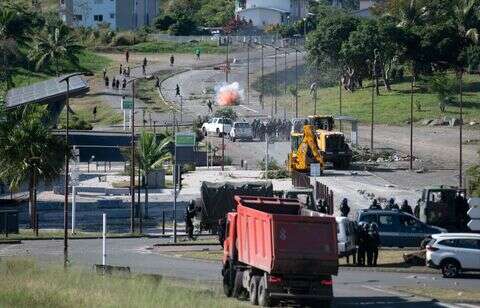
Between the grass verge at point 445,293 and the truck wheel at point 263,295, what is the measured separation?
5592 mm

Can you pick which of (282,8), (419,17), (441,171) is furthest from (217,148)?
(282,8)

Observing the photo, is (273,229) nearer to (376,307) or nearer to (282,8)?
(376,307)

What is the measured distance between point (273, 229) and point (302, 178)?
132ft

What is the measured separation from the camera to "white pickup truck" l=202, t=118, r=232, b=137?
339ft

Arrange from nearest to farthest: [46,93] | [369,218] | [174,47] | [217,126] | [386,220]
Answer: [369,218] → [386,220] → [46,93] → [217,126] → [174,47]

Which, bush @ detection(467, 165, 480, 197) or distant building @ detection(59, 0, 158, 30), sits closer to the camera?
bush @ detection(467, 165, 480, 197)

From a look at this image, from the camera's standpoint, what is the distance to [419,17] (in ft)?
419

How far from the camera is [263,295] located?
3362cm

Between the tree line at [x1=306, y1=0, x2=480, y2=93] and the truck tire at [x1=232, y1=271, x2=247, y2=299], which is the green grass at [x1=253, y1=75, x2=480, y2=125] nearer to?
the tree line at [x1=306, y1=0, x2=480, y2=93]

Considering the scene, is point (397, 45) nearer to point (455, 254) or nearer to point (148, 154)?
point (148, 154)

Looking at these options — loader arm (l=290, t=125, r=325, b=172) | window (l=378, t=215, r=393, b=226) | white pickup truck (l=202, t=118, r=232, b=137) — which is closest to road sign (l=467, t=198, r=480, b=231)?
window (l=378, t=215, r=393, b=226)

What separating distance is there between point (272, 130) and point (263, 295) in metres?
70.0

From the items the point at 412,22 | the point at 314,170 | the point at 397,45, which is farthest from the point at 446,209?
the point at 412,22

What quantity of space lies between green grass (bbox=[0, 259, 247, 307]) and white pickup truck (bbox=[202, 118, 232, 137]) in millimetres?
63833
